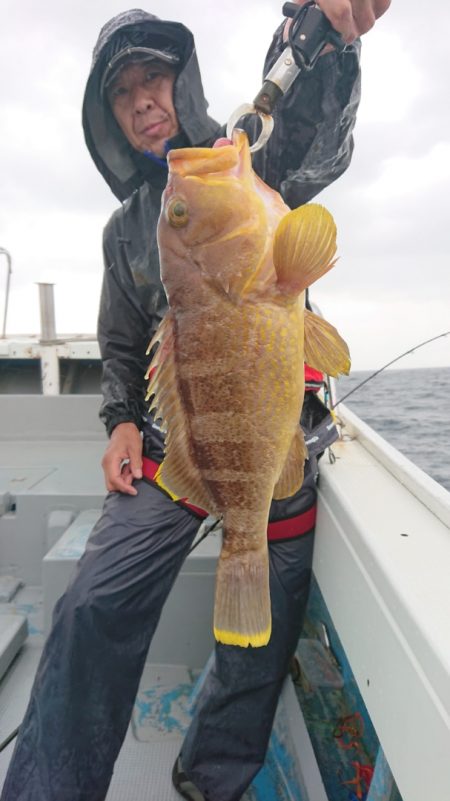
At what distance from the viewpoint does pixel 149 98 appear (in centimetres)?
210

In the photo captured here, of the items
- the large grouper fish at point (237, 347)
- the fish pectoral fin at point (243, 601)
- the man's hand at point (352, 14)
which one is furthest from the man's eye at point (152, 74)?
the fish pectoral fin at point (243, 601)

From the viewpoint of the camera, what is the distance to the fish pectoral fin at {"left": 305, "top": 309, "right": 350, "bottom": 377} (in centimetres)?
136

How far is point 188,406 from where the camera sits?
1416 millimetres

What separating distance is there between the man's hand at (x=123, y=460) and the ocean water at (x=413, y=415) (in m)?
0.91

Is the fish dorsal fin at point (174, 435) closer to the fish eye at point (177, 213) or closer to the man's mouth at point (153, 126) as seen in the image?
the fish eye at point (177, 213)

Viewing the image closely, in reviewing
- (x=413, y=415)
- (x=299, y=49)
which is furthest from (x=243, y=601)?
(x=413, y=415)

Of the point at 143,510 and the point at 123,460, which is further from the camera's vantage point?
the point at 123,460

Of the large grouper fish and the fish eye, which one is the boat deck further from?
the fish eye

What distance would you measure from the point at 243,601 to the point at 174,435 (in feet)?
1.49

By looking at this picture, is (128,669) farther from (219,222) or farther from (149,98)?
(149,98)

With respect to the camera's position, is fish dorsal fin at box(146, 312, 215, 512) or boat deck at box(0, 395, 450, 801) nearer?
boat deck at box(0, 395, 450, 801)

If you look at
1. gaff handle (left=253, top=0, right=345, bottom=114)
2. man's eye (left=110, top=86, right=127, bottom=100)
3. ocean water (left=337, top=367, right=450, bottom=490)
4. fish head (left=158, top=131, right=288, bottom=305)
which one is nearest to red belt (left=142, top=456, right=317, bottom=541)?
ocean water (left=337, top=367, right=450, bottom=490)

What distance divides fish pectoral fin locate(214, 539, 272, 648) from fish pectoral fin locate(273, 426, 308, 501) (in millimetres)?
148

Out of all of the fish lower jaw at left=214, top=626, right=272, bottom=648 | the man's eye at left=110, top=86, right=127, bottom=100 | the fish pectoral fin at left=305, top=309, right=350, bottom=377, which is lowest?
the fish lower jaw at left=214, top=626, right=272, bottom=648
